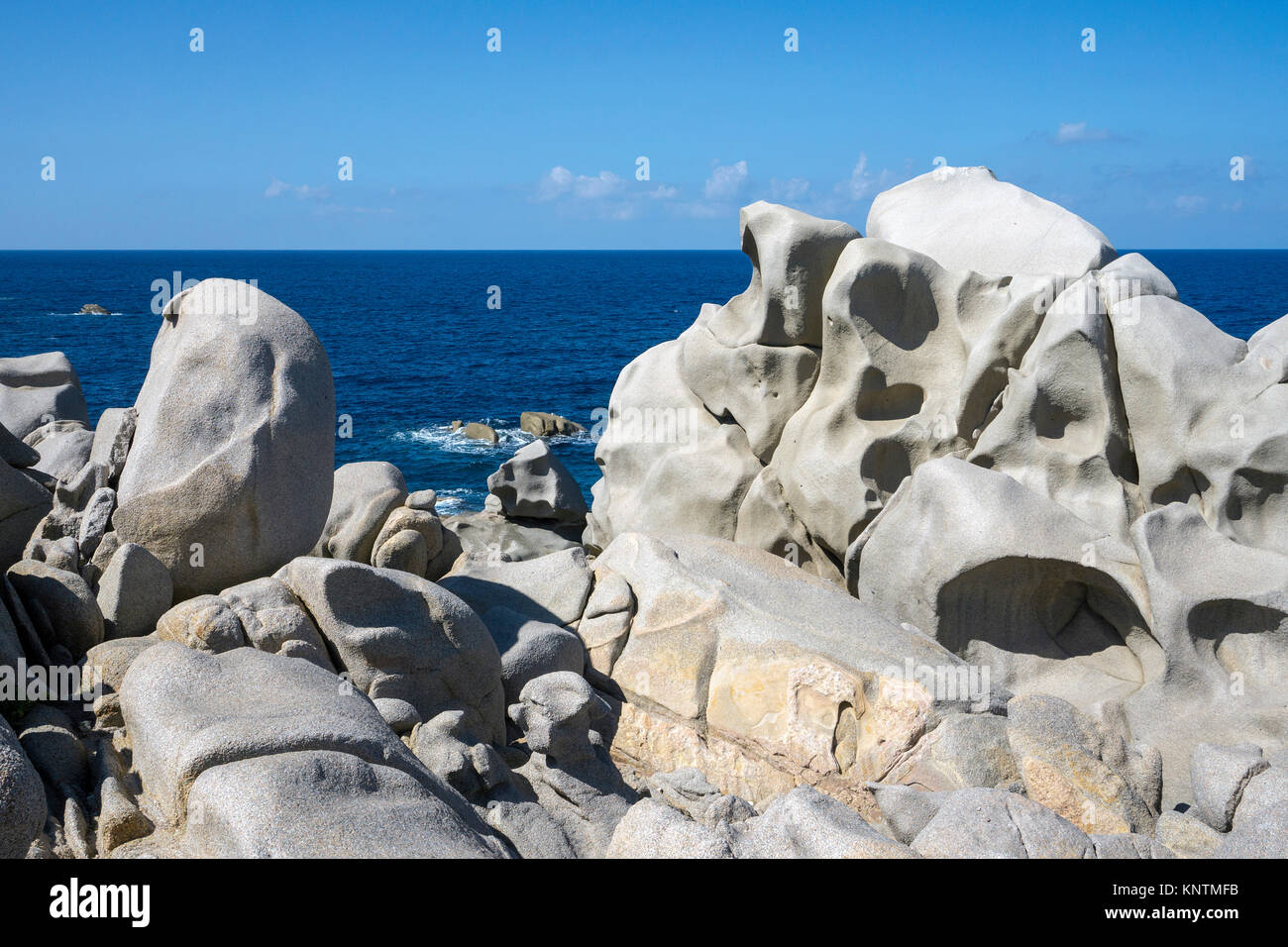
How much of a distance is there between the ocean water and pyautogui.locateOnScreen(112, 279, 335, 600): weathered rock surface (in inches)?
564

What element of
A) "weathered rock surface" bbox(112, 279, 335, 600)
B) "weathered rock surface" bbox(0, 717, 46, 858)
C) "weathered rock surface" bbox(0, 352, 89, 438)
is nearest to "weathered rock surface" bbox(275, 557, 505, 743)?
"weathered rock surface" bbox(112, 279, 335, 600)

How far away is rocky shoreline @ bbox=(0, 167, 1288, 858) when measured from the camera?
16.1 ft

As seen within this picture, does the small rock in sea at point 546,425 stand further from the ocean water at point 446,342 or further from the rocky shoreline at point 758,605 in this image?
the rocky shoreline at point 758,605

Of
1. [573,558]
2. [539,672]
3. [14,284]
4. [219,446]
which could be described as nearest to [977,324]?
[573,558]

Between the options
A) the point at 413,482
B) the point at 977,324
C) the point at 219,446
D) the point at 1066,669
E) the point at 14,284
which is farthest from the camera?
the point at 14,284

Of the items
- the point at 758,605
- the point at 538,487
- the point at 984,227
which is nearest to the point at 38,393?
the point at 538,487

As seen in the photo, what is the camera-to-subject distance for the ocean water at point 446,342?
2925 centimetres

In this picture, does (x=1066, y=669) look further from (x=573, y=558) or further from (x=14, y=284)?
(x=14, y=284)

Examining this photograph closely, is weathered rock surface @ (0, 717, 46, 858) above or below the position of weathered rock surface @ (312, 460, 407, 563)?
below

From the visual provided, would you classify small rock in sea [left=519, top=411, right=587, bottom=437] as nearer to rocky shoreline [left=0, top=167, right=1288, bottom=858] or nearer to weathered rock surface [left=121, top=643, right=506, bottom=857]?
rocky shoreline [left=0, top=167, right=1288, bottom=858]

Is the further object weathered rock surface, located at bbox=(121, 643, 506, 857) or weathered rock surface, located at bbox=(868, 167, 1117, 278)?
weathered rock surface, located at bbox=(868, 167, 1117, 278)

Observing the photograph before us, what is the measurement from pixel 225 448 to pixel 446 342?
162 feet
